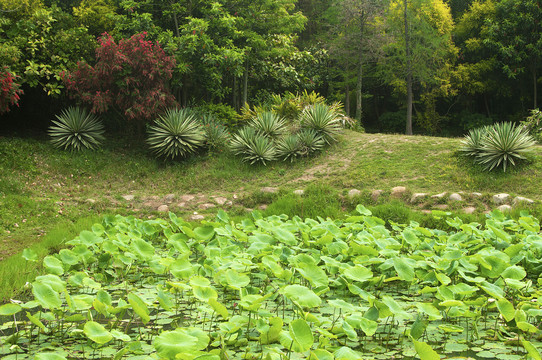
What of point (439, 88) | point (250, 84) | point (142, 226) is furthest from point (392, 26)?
point (142, 226)

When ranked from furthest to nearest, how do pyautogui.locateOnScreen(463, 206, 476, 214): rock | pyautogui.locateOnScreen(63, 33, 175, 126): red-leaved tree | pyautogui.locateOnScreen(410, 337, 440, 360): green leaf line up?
1. pyautogui.locateOnScreen(63, 33, 175, 126): red-leaved tree
2. pyautogui.locateOnScreen(463, 206, 476, 214): rock
3. pyautogui.locateOnScreen(410, 337, 440, 360): green leaf

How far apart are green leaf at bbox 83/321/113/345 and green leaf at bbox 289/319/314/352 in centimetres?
94

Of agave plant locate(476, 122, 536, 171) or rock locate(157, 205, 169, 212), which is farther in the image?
rock locate(157, 205, 169, 212)

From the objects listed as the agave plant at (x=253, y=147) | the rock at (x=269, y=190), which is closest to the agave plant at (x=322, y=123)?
the agave plant at (x=253, y=147)

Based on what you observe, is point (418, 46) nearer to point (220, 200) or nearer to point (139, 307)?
point (220, 200)

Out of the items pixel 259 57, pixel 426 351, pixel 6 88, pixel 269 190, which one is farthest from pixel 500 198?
pixel 259 57

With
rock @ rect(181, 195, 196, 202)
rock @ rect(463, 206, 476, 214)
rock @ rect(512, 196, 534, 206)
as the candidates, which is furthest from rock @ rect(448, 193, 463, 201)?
rock @ rect(181, 195, 196, 202)

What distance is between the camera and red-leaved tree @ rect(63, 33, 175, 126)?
10.7 meters

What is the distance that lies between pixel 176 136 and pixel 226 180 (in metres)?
1.82

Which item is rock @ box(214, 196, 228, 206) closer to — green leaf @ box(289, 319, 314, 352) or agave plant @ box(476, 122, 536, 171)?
agave plant @ box(476, 122, 536, 171)

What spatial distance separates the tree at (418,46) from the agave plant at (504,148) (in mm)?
10243

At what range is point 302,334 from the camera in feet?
7.00

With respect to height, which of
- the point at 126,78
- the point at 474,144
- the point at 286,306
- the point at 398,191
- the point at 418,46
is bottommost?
the point at 286,306

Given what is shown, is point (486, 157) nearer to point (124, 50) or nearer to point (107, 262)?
point (107, 262)
